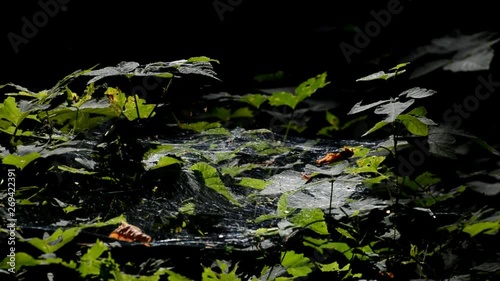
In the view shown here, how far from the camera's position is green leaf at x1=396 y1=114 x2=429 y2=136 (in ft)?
3.65

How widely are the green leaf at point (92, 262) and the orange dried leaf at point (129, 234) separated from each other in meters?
0.12

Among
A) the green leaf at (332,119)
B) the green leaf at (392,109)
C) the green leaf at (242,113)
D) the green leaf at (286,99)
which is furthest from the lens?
the green leaf at (332,119)

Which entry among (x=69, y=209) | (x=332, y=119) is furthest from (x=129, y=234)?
(x=332, y=119)

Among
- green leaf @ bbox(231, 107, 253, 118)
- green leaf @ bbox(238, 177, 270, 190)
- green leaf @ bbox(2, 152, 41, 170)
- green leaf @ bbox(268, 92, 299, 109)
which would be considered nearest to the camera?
green leaf @ bbox(2, 152, 41, 170)

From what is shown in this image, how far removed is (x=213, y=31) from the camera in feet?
13.3

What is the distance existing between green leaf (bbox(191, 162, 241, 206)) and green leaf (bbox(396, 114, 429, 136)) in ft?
1.25

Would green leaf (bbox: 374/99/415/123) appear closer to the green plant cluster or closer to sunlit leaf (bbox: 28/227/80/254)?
the green plant cluster

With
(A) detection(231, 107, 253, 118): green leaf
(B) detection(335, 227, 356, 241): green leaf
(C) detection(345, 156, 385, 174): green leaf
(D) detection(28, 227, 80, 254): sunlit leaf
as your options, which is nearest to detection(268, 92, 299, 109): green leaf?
(A) detection(231, 107, 253, 118): green leaf

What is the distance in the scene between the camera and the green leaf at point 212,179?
1158 mm

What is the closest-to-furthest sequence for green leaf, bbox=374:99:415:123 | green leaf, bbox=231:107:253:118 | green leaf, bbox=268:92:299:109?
1. green leaf, bbox=374:99:415:123
2. green leaf, bbox=268:92:299:109
3. green leaf, bbox=231:107:253:118

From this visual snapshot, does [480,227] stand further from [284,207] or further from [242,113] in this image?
[242,113]

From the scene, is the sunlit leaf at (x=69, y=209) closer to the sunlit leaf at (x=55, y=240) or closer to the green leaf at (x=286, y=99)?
the sunlit leaf at (x=55, y=240)

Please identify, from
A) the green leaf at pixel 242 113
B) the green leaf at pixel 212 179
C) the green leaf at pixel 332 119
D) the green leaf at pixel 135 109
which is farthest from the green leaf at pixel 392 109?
the green leaf at pixel 332 119

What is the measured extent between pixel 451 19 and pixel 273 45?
4.09 ft
